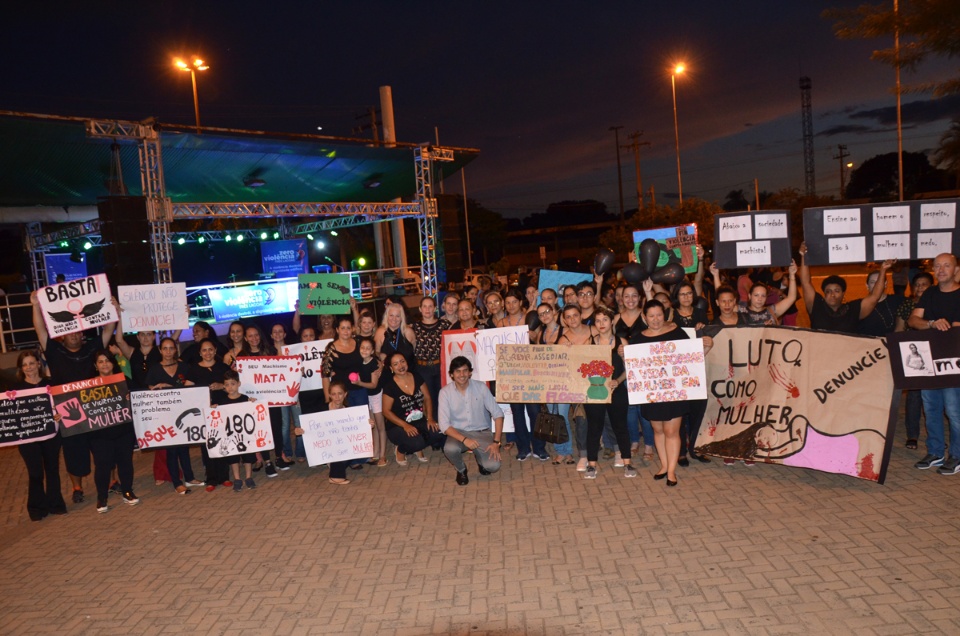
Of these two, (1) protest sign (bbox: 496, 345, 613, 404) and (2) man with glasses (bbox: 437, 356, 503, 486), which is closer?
(1) protest sign (bbox: 496, 345, 613, 404)

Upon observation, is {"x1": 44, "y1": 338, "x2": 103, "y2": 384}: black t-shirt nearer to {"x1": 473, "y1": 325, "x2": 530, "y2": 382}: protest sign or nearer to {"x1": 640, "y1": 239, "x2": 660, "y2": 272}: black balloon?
{"x1": 473, "y1": 325, "x2": 530, "y2": 382}: protest sign

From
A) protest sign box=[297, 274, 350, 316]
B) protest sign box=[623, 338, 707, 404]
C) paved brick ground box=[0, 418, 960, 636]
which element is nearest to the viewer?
paved brick ground box=[0, 418, 960, 636]

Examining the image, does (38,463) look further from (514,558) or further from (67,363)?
(514,558)

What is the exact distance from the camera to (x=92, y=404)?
718 centimetres

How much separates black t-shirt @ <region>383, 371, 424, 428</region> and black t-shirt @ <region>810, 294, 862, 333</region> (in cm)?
450

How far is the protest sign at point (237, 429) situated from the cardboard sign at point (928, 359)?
6575mm

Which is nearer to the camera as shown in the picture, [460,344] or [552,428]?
[552,428]

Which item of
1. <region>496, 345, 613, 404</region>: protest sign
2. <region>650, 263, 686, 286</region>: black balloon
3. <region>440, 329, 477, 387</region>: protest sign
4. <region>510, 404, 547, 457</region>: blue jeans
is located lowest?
<region>510, 404, 547, 457</region>: blue jeans

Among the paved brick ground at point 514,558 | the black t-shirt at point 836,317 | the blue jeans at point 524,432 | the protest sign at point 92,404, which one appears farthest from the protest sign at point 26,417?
the black t-shirt at point 836,317

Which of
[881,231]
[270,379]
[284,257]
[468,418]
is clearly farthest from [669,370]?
[284,257]

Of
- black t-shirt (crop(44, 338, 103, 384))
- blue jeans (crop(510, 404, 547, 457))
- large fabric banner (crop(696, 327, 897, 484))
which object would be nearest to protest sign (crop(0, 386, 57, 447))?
black t-shirt (crop(44, 338, 103, 384))

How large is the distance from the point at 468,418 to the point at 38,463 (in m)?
4.66

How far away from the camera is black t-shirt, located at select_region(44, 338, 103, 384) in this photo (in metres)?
7.38

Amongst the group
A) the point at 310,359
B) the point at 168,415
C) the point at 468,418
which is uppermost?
the point at 310,359
